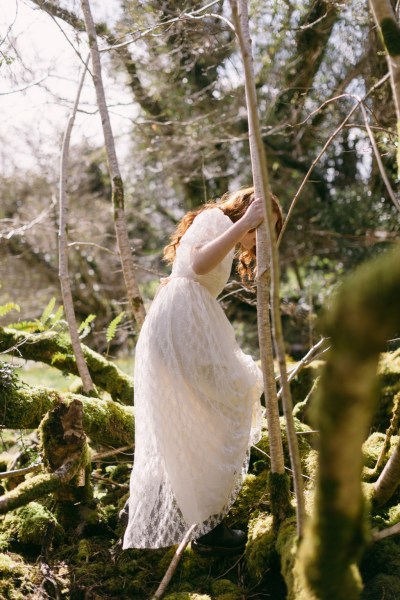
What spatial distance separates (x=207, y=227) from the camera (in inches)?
107

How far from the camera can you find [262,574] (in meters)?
2.59

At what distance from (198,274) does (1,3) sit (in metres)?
2.54

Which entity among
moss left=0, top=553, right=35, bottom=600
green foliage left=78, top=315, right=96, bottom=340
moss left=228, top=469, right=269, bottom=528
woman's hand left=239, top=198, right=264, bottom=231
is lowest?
moss left=0, top=553, right=35, bottom=600

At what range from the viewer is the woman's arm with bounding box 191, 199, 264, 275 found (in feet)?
8.30

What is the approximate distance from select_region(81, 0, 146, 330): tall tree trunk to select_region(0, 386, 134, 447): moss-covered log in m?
0.96

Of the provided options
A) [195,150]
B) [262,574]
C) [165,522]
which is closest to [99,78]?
[165,522]

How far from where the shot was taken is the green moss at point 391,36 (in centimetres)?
199

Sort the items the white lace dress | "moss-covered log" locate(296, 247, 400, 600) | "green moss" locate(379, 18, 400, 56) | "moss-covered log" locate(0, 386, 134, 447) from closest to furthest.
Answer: "moss-covered log" locate(296, 247, 400, 600) → "green moss" locate(379, 18, 400, 56) → the white lace dress → "moss-covered log" locate(0, 386, 134, 447)

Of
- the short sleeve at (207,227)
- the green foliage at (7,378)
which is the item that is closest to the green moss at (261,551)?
the short sleeve at (207,227)

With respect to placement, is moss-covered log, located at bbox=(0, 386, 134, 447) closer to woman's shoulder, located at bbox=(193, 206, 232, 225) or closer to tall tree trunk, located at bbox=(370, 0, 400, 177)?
woman's shoulder, located at bbox=(193, 206, 232, 225)

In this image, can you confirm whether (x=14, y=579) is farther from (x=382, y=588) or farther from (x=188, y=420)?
(x=382, y=588)

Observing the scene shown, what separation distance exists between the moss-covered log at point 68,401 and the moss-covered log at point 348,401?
6.82 ft

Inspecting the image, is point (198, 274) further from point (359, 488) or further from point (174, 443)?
point (359, 488)

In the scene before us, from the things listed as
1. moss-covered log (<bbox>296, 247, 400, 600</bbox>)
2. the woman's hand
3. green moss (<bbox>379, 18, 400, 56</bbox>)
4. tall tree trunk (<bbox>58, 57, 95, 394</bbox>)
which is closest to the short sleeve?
the woman's hand
